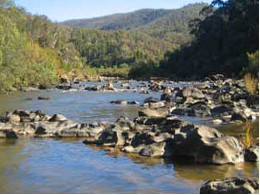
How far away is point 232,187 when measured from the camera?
10.3 meters

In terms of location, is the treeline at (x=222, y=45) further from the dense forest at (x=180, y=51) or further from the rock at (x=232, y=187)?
the rock at (x=232, y=187)

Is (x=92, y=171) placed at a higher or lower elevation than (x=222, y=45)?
lower

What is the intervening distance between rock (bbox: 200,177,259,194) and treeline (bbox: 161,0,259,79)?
7845cm

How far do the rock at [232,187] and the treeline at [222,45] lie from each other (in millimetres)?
78448

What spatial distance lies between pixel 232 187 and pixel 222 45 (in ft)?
334

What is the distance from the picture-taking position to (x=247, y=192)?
10.1 meters

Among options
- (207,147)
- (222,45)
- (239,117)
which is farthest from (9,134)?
(222,45)

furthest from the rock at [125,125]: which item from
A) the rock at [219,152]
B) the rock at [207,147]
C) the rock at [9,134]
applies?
the rock at [219,152]

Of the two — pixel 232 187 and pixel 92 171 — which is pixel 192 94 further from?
pixel 232 187

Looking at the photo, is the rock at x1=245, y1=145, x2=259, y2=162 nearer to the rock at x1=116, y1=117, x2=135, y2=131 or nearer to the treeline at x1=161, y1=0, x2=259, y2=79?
the rock at x1=116, y1=117, x2=135, y2=131

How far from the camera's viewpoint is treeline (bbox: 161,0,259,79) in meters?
95.8

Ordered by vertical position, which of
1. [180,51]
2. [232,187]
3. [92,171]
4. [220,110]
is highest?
[180,51]

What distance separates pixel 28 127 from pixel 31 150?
4.96 metres

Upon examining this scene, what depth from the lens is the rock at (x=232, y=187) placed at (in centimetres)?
1014
